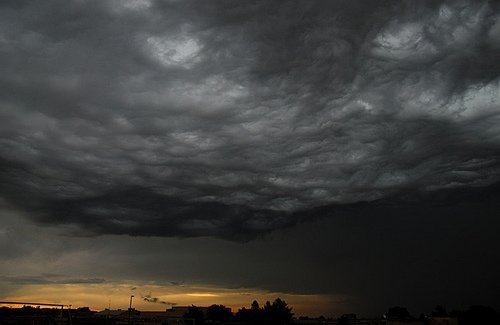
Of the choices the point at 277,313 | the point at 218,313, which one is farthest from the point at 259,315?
the point at 218,313

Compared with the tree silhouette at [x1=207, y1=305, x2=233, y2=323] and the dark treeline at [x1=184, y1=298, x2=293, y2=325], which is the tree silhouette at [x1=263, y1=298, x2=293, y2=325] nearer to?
the dark treeline at [x1=184, y1=298, x2=293, y2=325]

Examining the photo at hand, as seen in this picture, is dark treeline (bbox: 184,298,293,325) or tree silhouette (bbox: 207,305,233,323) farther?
tree silhouette (bbox: 207,305,233,323)

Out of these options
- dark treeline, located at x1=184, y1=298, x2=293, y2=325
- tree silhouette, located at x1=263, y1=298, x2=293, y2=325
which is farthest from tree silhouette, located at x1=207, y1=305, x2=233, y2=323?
tree silhouette, located at x1=263, y1=298, x2=293, y2=325

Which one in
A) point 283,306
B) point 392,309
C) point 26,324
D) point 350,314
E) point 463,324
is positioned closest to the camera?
point 26,324

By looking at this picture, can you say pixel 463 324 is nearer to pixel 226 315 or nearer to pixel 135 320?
pixel 135 320

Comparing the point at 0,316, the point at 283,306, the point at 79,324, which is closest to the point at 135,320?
the point at 79,324

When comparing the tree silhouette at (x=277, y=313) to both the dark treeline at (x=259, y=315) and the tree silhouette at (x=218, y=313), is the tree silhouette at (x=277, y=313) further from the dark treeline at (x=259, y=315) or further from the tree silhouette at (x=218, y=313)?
the tree silhouette at (x=218, y=313)

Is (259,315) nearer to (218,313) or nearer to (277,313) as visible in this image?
(277,313)

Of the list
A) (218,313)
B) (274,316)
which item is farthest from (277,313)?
(218,313)

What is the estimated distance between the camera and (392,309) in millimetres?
157875

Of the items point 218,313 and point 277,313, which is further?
point 218,313

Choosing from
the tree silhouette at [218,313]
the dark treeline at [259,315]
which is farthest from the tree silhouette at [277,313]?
the tree silhouette at [218,313]

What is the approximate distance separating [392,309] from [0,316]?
149 meters

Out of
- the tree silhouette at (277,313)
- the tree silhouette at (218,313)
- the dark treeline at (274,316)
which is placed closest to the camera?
the dark treeline at (274,316)
